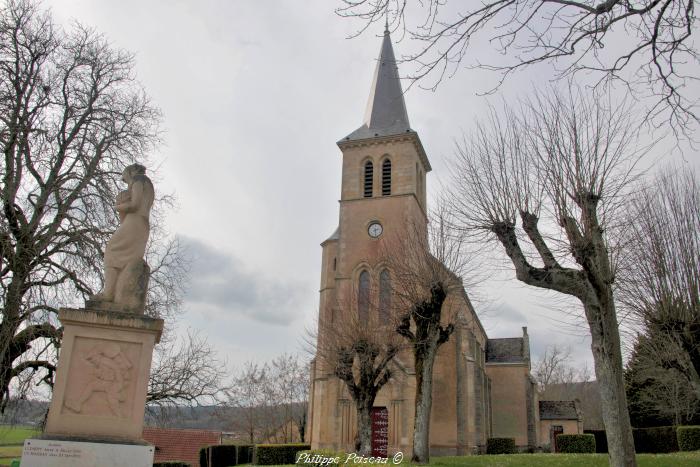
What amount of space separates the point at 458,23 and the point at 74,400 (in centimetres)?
516

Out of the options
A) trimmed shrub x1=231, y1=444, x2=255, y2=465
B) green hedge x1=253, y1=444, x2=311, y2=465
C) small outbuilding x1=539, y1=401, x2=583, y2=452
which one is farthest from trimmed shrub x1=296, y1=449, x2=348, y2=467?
small outbuilding x1=539, y1=401, x2=583, y2=452

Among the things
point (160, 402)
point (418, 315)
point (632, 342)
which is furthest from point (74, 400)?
point (632, 342)

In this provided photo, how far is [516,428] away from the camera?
41.3m

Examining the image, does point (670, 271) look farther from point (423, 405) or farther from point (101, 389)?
point (101, 389)

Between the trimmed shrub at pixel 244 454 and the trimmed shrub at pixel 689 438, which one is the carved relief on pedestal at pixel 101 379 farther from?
the trimmed shrub at pixel 244 454

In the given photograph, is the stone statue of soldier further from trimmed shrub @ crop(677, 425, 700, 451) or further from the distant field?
trimmed shrub @ crop(677, 425, 700, 451)

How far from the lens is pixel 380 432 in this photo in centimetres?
2816

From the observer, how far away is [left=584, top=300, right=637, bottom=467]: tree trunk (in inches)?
407

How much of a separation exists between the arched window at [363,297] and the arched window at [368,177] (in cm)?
528

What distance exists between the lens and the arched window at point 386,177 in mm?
33781

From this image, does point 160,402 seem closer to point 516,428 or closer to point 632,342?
point 632,342

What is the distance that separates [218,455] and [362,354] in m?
12.9

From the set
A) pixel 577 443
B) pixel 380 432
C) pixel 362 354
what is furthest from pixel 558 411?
pixel 362 354

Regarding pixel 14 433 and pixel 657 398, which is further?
pixel 657 398
